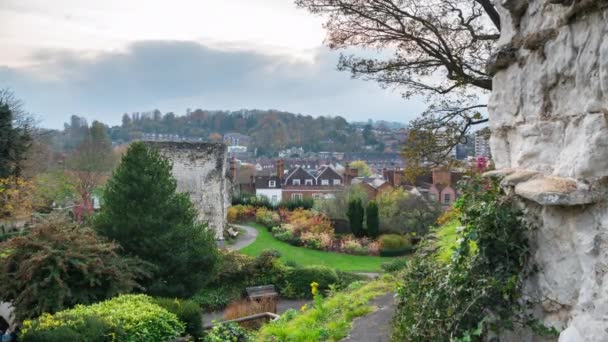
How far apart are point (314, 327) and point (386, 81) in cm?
536

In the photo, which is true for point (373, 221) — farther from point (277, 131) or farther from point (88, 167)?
point (277, 131)

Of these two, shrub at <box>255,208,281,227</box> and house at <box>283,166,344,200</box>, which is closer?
shrub at <box>255,208,281,227</box>

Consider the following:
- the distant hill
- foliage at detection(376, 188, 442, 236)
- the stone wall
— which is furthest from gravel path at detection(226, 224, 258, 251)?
the distant hill

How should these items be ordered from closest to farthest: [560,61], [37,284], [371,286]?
[560,61] → [371,286] → [37,284]

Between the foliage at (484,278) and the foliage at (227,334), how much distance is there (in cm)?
522

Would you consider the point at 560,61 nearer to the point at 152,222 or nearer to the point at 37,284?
the point at 37,284

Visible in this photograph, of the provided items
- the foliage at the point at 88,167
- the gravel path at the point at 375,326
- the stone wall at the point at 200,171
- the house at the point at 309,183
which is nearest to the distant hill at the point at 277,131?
the house at the point at 309,183

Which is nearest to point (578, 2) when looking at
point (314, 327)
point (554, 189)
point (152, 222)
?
point (554, 189)

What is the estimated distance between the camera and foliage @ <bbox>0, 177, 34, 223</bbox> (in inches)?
725

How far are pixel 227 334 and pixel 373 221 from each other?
697 inches

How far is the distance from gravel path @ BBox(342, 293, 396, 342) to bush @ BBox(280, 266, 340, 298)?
8.80 meters

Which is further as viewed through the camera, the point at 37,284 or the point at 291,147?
the point at 291,147

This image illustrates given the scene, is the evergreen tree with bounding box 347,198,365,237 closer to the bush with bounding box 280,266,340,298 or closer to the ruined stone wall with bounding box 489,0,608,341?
the bush with bounding box 280,266,340,298

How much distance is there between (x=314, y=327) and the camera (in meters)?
7.21
